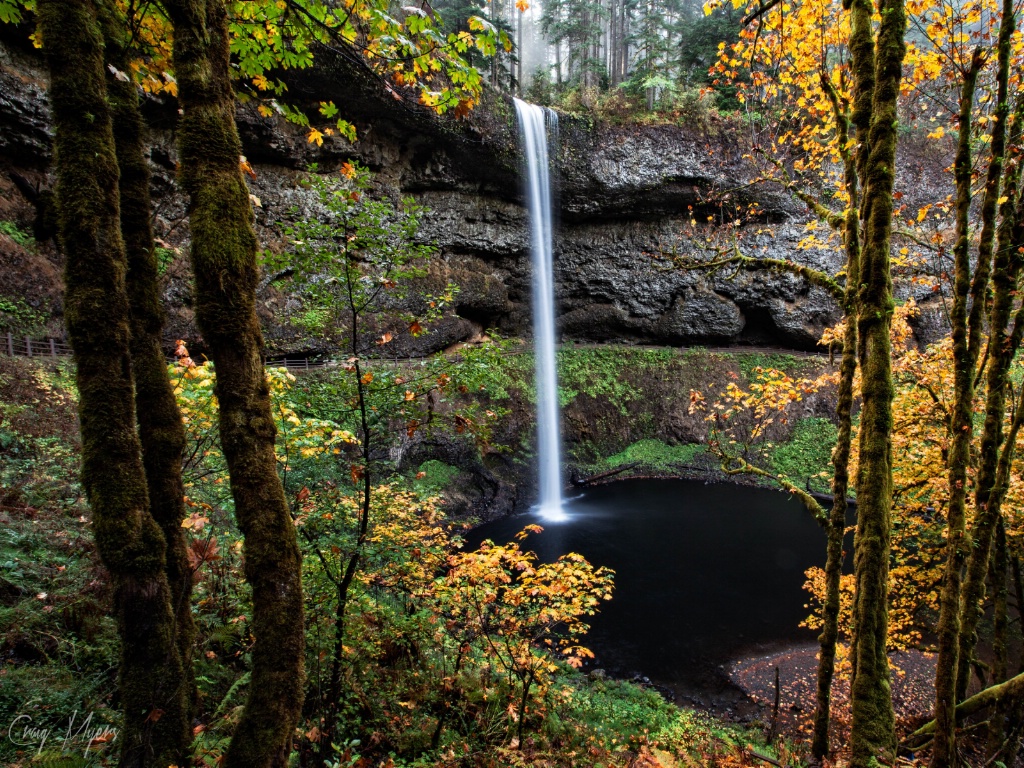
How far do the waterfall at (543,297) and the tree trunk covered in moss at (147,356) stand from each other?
40.1 feet

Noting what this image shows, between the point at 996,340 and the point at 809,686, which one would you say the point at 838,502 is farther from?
the point at 809,686

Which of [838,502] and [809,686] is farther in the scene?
[809,686]

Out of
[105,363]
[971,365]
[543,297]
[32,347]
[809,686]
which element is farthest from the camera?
[543,297]

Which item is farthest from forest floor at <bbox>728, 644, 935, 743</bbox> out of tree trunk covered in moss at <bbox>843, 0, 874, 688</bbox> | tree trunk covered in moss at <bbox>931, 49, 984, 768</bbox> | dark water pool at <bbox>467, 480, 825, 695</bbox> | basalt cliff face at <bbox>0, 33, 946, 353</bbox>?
basalt cliff face at <bbox>0, 33, 946, 353</bbox>

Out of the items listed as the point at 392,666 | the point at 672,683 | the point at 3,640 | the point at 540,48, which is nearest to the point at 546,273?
the point at 672,683

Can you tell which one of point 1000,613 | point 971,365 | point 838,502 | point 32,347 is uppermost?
point 32,347

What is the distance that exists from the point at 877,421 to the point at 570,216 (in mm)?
18624

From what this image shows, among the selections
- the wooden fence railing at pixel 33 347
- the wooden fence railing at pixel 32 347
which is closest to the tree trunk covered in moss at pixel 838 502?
the wooden fence railing at pixel 32 347

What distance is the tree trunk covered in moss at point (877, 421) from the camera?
7.24 feet

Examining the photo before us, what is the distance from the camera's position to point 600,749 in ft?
13.1

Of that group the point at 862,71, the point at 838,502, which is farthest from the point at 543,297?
the point at 862,71

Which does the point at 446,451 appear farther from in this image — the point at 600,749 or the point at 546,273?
the point at 600,749

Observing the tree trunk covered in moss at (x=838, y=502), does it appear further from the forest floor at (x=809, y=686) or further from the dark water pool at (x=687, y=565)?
the dark water pool at (x=687, y=565)

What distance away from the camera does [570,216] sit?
63.9 feet
